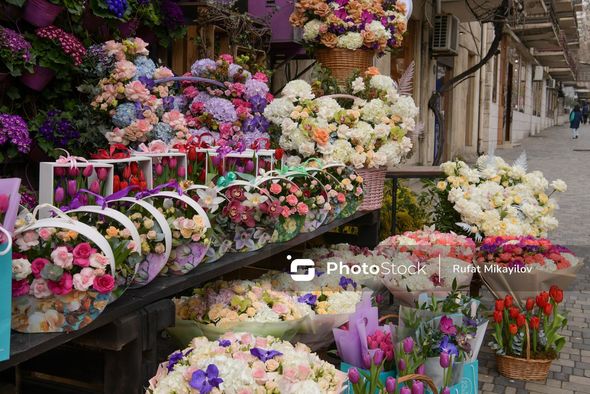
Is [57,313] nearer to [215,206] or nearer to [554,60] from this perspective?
[215,206]

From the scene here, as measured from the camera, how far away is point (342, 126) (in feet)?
12.2

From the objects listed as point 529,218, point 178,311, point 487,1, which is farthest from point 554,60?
point 178,311

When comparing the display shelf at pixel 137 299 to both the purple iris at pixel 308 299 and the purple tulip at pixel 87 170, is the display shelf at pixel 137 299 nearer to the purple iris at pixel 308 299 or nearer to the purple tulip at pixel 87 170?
the purple iris at pixel 308 299

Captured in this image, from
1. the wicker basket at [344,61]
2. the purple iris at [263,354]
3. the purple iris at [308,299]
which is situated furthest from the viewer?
the wicker basket at [344,61]

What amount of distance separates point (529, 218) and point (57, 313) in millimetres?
3554

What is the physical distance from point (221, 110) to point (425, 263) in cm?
142

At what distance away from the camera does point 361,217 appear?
167 inches

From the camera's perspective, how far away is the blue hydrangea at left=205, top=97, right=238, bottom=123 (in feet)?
11.6

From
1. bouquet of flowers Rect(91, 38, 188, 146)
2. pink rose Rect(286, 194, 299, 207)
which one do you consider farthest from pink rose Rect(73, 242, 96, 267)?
bouquet of flowers Rect(91, 38, 188, 146)

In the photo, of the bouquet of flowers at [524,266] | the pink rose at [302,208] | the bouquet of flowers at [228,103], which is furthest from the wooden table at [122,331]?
the bouquet of flowers at [524,266]

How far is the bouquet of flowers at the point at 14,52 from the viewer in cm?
292

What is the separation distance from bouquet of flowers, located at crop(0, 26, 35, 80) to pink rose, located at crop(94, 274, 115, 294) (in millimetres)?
1775

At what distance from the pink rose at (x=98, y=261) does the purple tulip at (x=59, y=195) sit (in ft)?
1.22

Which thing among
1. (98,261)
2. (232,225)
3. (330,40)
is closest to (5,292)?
(98,261)
